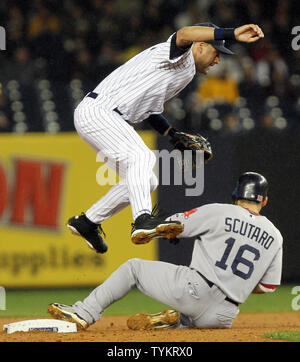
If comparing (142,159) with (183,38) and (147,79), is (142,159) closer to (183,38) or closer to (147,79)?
(147,79)

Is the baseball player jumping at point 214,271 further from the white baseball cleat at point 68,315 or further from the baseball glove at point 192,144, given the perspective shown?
the baseball glove at point 192,144

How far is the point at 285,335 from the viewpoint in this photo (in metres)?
5.29

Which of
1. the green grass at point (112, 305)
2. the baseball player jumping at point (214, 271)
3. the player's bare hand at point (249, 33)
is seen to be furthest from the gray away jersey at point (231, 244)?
the green grass at point (112, 305)

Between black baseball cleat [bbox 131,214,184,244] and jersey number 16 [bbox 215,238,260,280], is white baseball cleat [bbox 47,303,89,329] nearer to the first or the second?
black baseball cleat [bbox 131,214,184,244]

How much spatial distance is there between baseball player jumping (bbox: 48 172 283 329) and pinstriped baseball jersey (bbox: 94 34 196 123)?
0.86 meters

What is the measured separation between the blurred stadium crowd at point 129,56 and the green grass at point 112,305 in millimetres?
2111

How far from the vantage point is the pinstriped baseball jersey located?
5.35 m

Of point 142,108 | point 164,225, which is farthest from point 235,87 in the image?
point 164,225

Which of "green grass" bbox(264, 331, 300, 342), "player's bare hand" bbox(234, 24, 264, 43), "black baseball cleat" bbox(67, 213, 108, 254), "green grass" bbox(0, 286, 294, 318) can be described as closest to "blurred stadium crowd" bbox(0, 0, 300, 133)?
"green grass" bbox(0, 286, 294, 318)

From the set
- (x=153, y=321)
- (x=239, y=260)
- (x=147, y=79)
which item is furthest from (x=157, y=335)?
(x=147, y=79)

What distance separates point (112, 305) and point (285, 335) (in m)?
3.78

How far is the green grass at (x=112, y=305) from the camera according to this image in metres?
7.88

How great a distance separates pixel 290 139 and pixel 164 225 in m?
5.46

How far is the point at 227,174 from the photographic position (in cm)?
984
